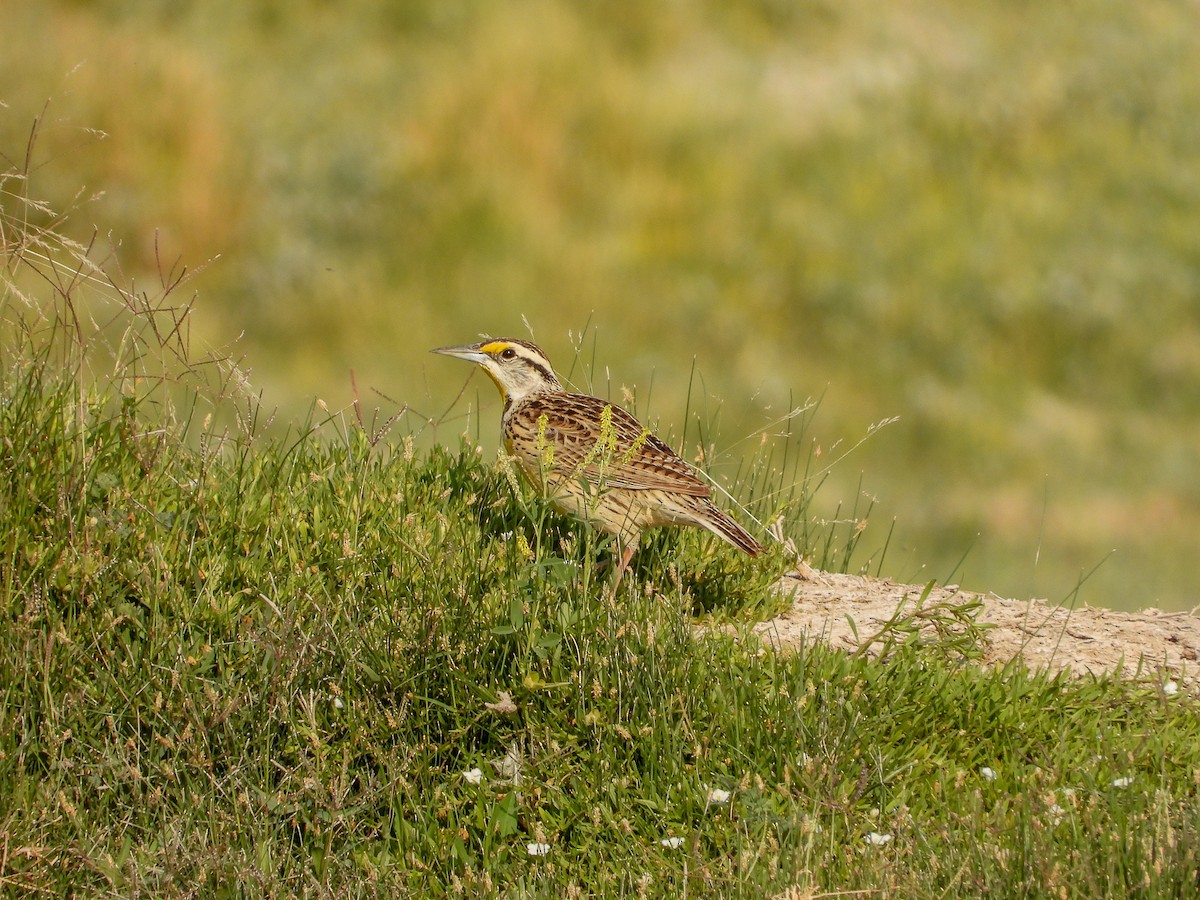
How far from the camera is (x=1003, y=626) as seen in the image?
20.9 ft

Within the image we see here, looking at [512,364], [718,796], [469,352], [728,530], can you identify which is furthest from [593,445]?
[718,796]

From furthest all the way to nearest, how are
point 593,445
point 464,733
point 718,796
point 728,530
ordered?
point 593,445 → point 728,530 → point 464,733 → point 718,796

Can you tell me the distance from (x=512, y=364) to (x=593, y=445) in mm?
1074

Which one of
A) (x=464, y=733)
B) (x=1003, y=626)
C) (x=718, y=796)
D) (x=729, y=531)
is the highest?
(x=729, y=531)

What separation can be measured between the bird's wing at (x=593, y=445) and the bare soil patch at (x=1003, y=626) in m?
0.69

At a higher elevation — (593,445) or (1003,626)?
(593,445)

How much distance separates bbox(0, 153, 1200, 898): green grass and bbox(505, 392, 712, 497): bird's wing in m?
0.57

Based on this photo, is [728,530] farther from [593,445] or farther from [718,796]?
[718,796]

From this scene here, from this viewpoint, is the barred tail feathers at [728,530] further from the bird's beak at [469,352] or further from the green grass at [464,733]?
the bird's beak at [469,352]

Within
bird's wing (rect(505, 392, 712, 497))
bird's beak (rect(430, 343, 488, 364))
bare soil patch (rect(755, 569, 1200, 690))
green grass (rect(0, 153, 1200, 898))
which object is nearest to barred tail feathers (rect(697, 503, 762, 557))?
bird's wing (rect(505, 392, 712, 497))

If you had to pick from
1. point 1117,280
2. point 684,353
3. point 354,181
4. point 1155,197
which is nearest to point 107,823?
point 684,353

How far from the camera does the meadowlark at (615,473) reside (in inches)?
243

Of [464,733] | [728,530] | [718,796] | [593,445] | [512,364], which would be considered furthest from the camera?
[512,364]

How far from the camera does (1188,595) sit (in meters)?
9.70
